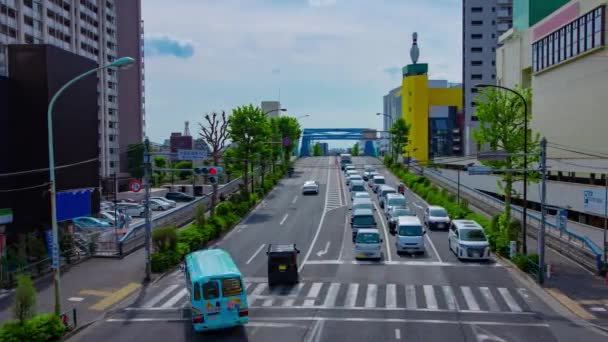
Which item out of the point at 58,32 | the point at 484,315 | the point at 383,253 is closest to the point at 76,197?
the point at 383,253

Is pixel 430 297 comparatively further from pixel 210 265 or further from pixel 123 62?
pixel 123 62

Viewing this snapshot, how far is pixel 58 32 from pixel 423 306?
66.7 m

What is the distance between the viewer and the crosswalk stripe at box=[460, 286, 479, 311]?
876 inches

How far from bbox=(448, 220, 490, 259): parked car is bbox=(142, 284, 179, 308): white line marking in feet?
52.6

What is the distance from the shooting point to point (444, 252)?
34.1 meters

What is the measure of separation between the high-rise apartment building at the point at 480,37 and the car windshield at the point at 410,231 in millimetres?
78222

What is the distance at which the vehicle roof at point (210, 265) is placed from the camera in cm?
1869

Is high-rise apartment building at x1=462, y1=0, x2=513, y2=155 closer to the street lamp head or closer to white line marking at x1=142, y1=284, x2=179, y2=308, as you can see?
white line marking at x1=142, y1=284, x2=179, y2=308

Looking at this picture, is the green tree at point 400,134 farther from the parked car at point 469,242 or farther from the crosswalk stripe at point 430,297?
the crosswalk stripe at point 430,297

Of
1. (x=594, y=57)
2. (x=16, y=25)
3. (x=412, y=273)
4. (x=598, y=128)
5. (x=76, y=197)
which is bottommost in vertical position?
(x=412, y=273)

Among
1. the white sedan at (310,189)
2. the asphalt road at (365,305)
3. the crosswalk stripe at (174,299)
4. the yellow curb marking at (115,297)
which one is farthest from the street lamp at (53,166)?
the white sedan at (310,189)

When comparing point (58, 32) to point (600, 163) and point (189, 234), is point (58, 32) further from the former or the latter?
point (600, 163)

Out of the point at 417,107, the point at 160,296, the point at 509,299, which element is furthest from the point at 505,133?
the point at 417,107

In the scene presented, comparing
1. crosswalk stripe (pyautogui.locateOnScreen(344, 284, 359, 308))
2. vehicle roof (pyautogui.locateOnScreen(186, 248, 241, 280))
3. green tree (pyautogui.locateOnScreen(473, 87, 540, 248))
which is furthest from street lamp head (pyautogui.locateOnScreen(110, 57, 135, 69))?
green tree (pyautogui.locateOnScreen(473, 87, 540, 248))
